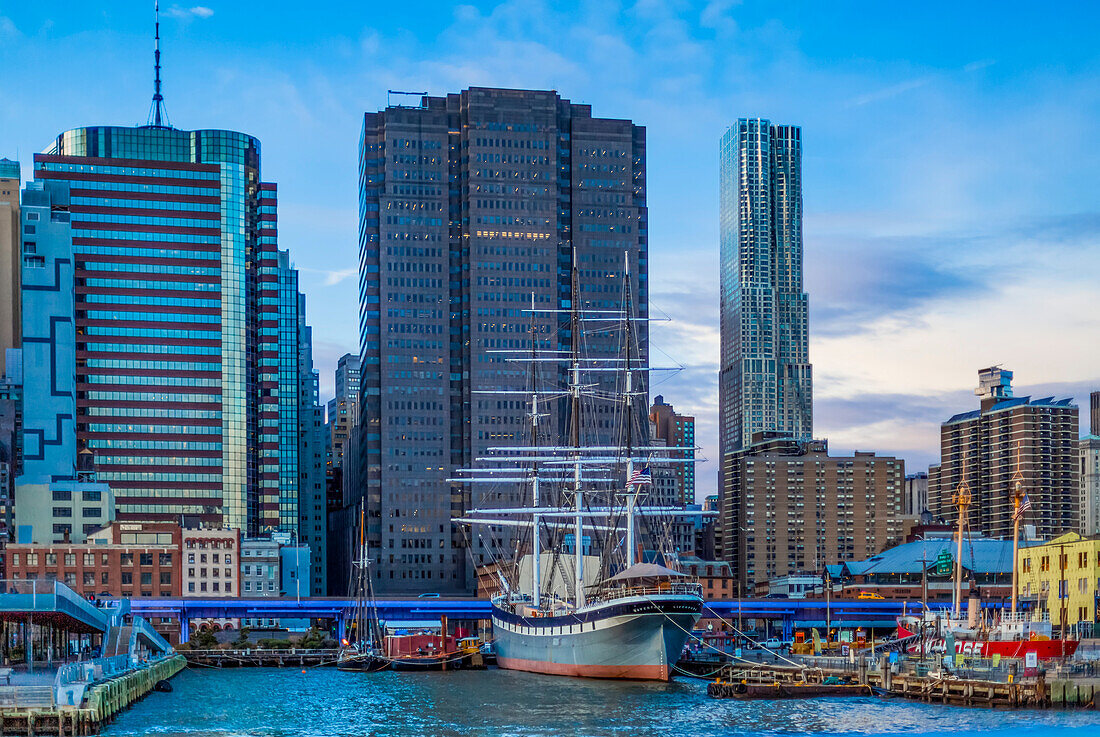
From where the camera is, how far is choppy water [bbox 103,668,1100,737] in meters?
82.3

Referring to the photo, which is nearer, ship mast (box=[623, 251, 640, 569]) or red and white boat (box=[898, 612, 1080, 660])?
red and white boat (box=[898, 612, 1080, 660])

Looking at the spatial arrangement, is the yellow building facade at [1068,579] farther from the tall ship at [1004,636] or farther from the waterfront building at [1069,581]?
the tall ship at [1004,636]

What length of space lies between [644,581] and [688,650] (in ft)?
78.4

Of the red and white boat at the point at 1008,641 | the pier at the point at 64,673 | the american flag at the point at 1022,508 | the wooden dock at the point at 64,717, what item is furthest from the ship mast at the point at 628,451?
the wooden dock at the point at 64,717

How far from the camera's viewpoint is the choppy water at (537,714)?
82.3m

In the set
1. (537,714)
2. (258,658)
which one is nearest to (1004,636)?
(537,714)

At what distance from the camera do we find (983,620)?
108062 millimetres

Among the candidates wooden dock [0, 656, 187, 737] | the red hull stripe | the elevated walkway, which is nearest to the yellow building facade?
the red hull stripe

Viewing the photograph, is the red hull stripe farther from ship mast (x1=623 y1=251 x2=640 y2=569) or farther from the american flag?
the american flag

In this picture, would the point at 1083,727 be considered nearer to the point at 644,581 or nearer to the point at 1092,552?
the point at 644,581

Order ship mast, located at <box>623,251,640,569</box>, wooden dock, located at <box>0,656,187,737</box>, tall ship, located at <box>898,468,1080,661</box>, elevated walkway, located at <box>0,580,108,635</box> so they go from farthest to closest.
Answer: ship mast, located at <box>623,251,640,569</box>
tall ship, located at <box>898,468,1080,661</box>
elevated walkway, located at <box>0,580,108,635</box>
wooden dock, located at <box>0,656,187,737</box>

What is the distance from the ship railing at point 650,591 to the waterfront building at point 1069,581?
103ft

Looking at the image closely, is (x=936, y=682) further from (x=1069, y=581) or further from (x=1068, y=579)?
(x=1068, y=579)

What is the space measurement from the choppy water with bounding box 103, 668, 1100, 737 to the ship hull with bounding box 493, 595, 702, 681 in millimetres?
1916
